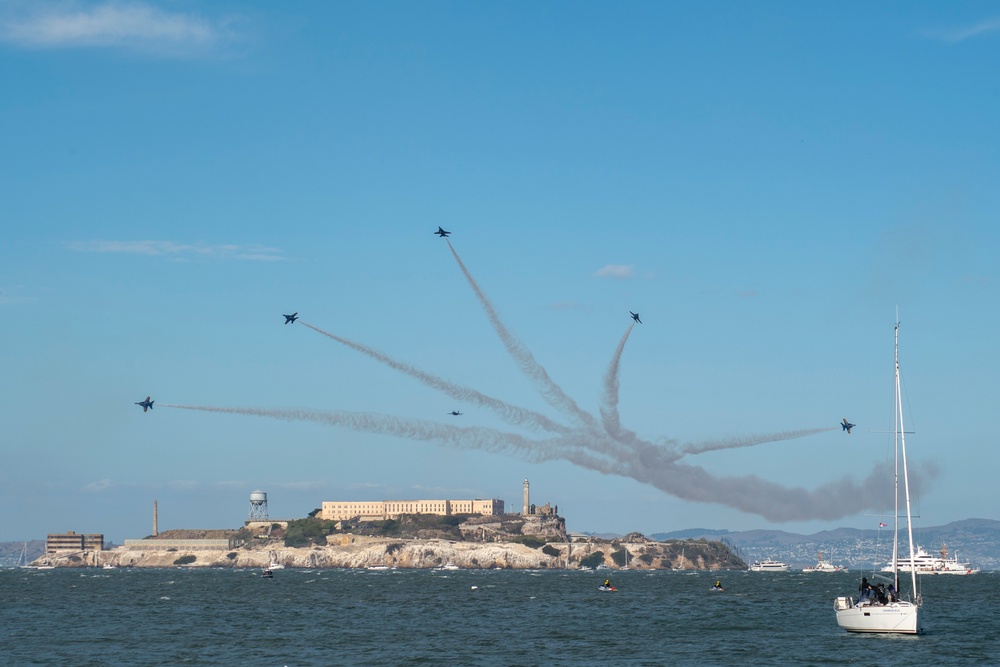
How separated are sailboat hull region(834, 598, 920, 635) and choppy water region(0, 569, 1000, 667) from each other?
889 millimetres

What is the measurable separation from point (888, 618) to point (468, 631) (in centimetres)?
3250

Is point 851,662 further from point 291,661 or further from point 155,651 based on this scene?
point 155,651

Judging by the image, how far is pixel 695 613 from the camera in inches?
4919

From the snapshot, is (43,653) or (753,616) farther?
(753,616)

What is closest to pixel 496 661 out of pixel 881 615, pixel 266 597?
pixel 881 615

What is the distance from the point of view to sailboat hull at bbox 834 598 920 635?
285ft

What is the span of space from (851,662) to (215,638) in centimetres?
4652

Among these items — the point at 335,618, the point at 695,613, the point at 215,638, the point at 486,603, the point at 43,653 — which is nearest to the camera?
the point at 43,653

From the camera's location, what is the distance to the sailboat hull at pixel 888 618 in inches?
3425

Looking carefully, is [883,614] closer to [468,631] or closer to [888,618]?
[888,618]

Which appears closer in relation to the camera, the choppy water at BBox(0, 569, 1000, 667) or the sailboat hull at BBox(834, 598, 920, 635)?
the choppy water at BBox(0, 569, 1000, 667)

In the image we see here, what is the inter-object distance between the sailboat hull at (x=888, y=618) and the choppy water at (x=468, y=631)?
89 cm

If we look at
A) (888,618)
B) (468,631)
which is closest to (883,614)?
(888,618)

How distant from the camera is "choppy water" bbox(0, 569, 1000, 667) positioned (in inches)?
3159
